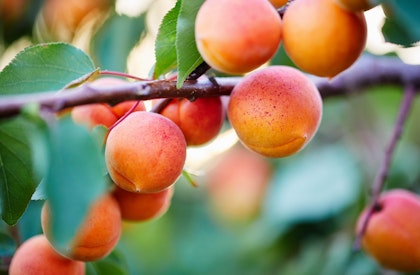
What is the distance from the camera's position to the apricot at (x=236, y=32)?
0.59 metres

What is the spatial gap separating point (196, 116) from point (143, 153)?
0.11 m

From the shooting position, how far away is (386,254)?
0.99 metres

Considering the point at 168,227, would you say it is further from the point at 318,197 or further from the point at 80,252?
the point at 80,252

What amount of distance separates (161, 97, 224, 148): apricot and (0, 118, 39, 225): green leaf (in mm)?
176

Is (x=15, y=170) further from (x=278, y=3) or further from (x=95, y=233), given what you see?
(x=278, y=3)

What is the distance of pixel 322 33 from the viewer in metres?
0.60

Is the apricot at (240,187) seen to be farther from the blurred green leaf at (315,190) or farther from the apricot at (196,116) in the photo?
the apricot at (196,116)

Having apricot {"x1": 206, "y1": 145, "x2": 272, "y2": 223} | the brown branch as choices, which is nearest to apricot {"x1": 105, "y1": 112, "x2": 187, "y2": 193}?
the brown branch

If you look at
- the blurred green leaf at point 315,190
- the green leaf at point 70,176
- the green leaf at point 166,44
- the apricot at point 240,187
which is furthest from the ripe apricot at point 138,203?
the apricot at point 240,187

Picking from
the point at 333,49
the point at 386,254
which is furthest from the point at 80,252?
the point at 386,254

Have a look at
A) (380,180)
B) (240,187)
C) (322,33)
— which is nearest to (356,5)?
(322,33)

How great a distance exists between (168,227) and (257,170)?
1.38 feet

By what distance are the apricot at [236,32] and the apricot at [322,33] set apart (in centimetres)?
2

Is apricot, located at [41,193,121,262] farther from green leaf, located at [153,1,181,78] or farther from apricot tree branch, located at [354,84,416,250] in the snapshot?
apricot tree branch, located at [354,84,416,250]
